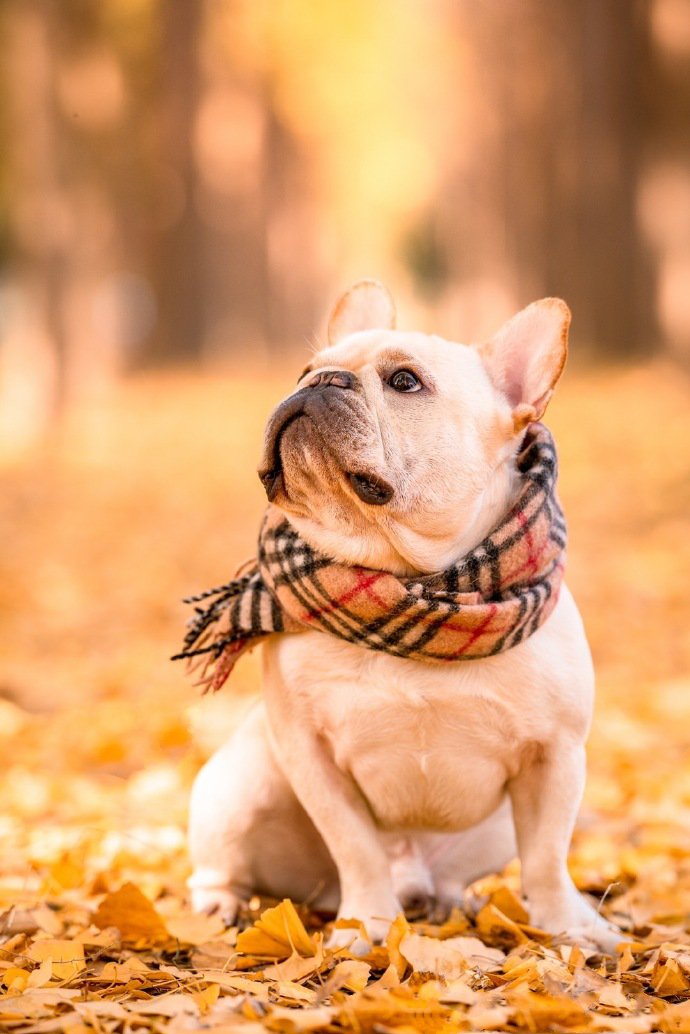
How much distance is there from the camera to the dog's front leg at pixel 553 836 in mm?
3150

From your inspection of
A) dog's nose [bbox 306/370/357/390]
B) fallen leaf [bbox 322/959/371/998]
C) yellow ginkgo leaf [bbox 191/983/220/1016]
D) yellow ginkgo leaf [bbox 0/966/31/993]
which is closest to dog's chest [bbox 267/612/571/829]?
fallen leaf [bbox 322/959/371/998]

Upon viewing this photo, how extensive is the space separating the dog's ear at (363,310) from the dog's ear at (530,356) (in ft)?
1.26

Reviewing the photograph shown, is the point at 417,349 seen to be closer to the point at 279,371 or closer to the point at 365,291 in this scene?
the point at 365,291

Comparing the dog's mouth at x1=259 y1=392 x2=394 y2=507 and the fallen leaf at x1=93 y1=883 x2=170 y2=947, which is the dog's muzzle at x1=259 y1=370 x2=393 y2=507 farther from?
the fallen leaf at x1=93 y1=883 x2=170 y2=947

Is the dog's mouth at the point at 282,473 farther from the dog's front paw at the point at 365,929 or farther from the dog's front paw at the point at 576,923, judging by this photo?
the dog's front paw at the point at 576,923

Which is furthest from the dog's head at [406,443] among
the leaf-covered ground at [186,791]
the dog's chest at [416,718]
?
the leaf-covered ground at [186,791]

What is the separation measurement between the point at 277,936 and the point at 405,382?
1.36 meters

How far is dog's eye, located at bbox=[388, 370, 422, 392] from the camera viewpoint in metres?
3.12

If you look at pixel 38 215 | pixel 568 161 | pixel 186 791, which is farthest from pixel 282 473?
pixel 568 161

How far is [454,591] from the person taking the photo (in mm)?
3045

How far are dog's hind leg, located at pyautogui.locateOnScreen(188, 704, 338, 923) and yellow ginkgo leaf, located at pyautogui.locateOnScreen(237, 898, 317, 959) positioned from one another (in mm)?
487

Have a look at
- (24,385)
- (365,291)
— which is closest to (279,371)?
(24,385)

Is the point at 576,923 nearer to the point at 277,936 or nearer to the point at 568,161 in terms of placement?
the point at 277,936

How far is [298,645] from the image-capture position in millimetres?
3201
